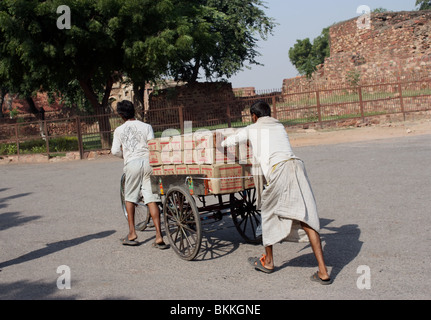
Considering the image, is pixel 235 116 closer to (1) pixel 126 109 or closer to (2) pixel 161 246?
(1) pixel 126 109

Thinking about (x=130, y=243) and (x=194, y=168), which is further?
(x=130, y=243)

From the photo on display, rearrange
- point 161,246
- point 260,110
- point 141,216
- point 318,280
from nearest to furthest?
point 318,280, point 260,110, point 161,246, point 141,216

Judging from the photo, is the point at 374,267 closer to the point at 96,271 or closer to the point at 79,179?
the point at 96,271

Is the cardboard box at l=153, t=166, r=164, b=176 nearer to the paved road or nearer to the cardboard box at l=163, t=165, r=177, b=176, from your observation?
the cardboard box at l=163, t=165, r=177, b=176

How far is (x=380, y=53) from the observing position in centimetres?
3109

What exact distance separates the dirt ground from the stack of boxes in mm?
13291

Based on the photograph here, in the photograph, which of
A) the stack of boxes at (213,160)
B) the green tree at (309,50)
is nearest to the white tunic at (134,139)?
the stack of boxes at (213,160)

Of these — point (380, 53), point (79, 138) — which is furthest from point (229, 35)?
point (79, 138)

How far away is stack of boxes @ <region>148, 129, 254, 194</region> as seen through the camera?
5441 mm

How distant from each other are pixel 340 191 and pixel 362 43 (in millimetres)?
26884

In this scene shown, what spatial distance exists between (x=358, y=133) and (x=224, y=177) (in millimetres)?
15549

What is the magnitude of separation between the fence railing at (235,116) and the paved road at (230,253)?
1008 centimetres
